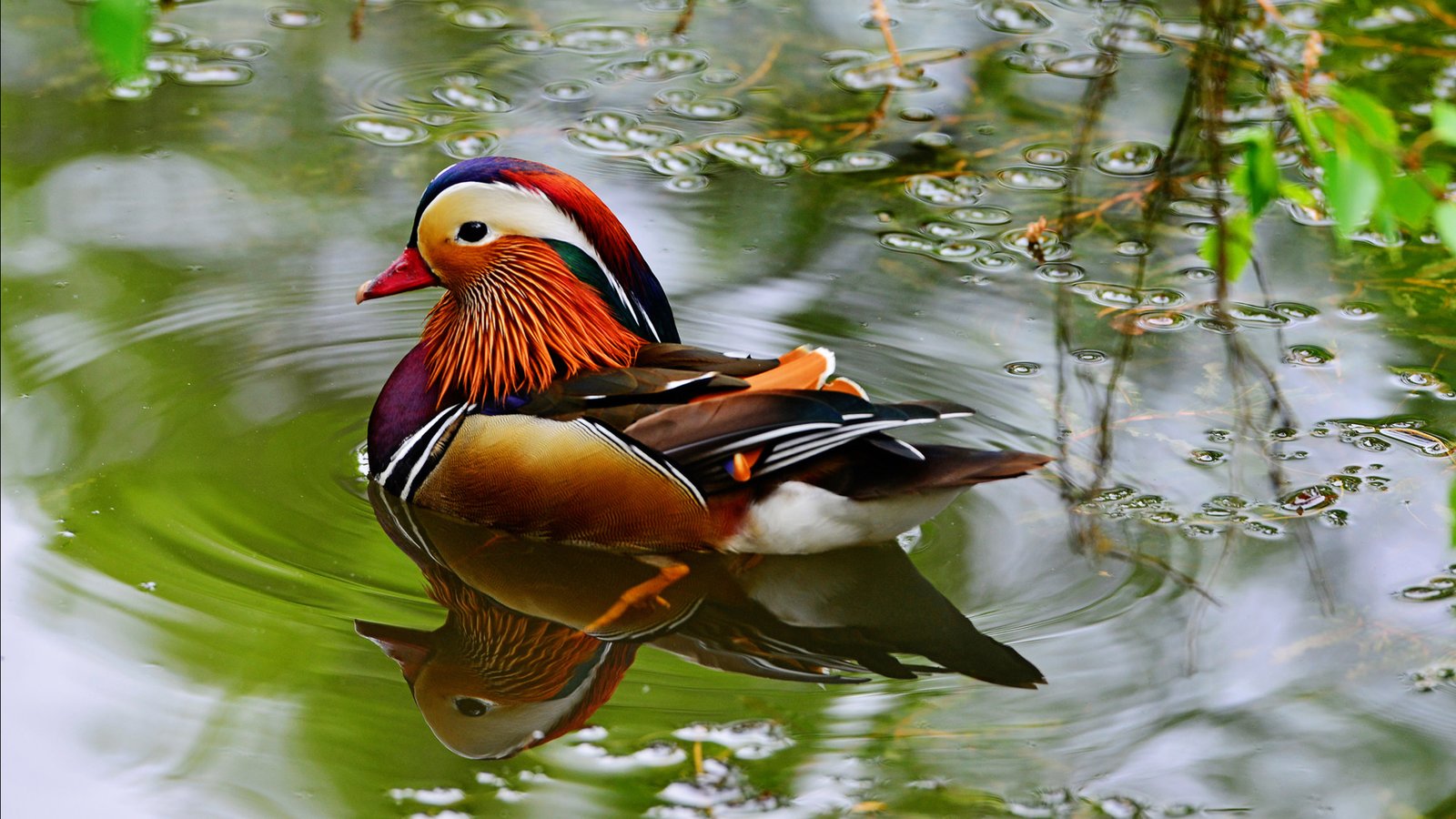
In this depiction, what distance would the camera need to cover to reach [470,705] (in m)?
3.51

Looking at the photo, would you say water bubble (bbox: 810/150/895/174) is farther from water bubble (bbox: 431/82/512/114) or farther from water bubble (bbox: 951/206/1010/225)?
water bubble (bbox: 431/82/512/114)

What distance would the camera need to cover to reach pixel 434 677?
3.61 metres

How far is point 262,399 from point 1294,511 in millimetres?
2923

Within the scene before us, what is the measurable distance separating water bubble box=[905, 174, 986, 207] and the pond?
18 millimetres

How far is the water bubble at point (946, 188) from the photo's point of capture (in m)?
5.90

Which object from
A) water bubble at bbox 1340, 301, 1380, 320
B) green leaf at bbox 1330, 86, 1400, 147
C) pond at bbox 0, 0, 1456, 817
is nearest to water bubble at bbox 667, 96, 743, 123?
pond at bbox 0, 0, 1456, 817

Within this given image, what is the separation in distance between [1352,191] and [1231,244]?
92cm

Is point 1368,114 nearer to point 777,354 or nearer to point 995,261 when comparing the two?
point 777,354

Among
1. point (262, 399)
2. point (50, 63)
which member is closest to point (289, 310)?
point (262, 399)

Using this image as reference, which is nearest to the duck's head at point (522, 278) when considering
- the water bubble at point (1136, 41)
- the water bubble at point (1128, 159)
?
the water bubble at point (1128, 159)

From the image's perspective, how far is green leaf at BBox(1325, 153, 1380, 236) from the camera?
2562 millimetres

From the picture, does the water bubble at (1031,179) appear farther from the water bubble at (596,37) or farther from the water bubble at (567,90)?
the water bubble at (567,90)

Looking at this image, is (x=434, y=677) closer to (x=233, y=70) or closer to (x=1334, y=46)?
(x=233, y=70)

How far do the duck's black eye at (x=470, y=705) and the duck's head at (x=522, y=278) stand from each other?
972 mm
